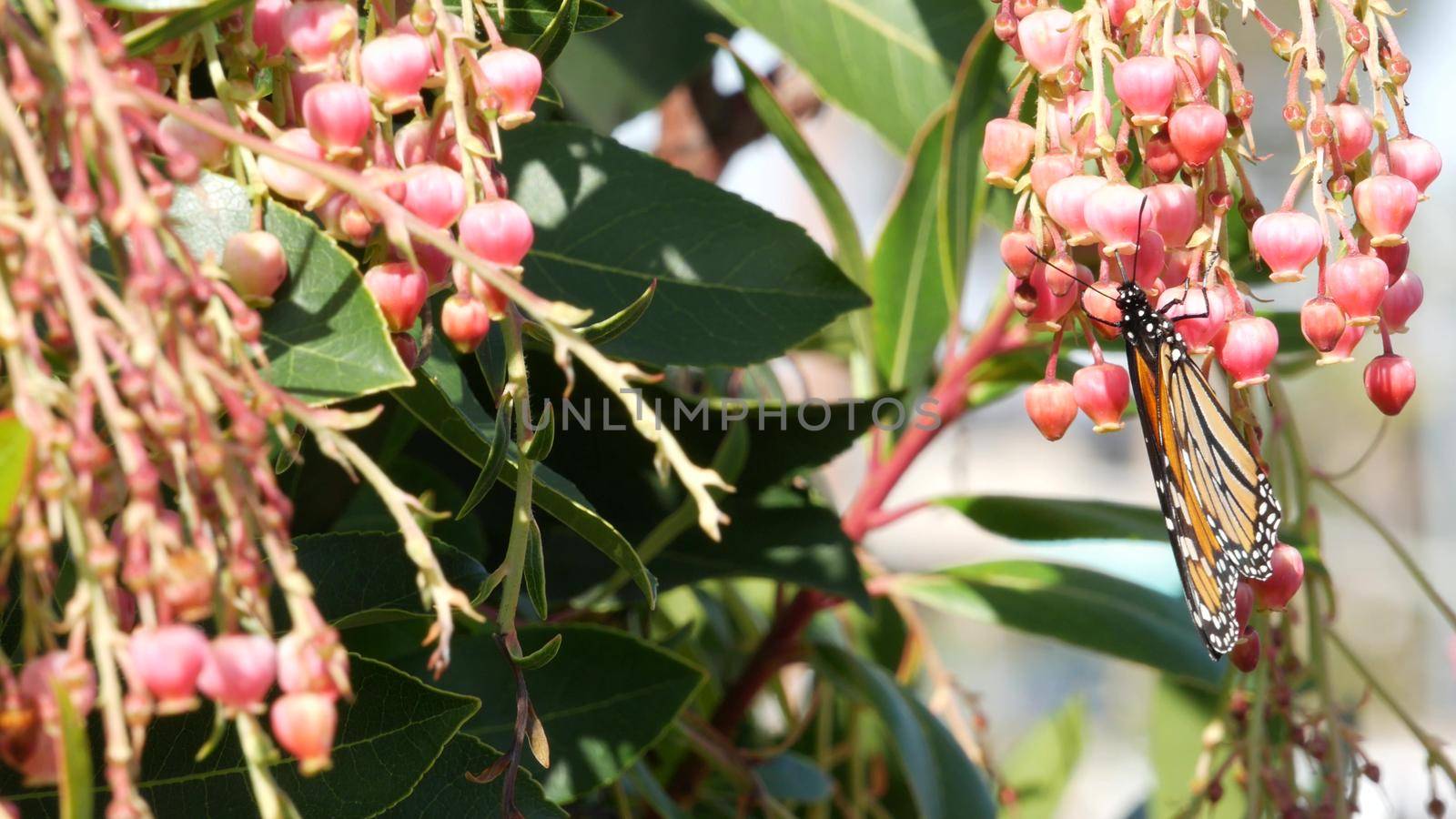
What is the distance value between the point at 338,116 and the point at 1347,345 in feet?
1.41

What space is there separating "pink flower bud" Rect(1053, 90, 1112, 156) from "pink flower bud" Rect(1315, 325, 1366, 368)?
137 millimetres

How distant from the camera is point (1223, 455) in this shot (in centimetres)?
90

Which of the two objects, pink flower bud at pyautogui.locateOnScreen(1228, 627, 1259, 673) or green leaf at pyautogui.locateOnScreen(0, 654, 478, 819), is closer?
green leaf at pyautogui.locateOnScreen(0, 654, 478, 819)

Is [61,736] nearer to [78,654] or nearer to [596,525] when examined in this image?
[78,654]

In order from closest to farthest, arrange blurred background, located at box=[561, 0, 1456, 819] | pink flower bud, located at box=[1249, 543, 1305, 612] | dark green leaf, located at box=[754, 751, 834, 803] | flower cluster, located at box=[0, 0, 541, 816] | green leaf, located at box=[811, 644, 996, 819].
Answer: flower cluster, located at box=[0, 0, 541, 816]
pink flower bud, located at box=[1249, 543, 1305, 612]
green leaf, located at box=[811, 644, 996, 819]
dark green leaf, located at box=[754, 751, 834, 803]
blurred background, located at box=[561, 0, 1456, 819]

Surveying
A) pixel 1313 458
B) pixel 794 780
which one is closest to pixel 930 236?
pixel 794 780

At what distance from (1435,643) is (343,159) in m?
9.35

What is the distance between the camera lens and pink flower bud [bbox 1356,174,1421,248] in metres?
0.56

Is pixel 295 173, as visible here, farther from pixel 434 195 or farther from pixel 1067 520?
pixel 1067 520

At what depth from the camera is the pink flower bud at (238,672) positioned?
37 cm

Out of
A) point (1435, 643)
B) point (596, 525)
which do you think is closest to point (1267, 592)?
point (596, 525)

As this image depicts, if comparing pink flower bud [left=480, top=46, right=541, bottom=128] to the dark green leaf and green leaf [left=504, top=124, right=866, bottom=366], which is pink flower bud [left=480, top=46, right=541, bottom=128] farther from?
the dark green leaf

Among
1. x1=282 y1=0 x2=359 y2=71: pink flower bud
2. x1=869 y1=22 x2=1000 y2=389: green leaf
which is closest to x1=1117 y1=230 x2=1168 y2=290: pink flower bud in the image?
x1=282 y1=0 x2=359 y2=71: pink flower bud

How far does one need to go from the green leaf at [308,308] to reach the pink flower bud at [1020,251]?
26cm
